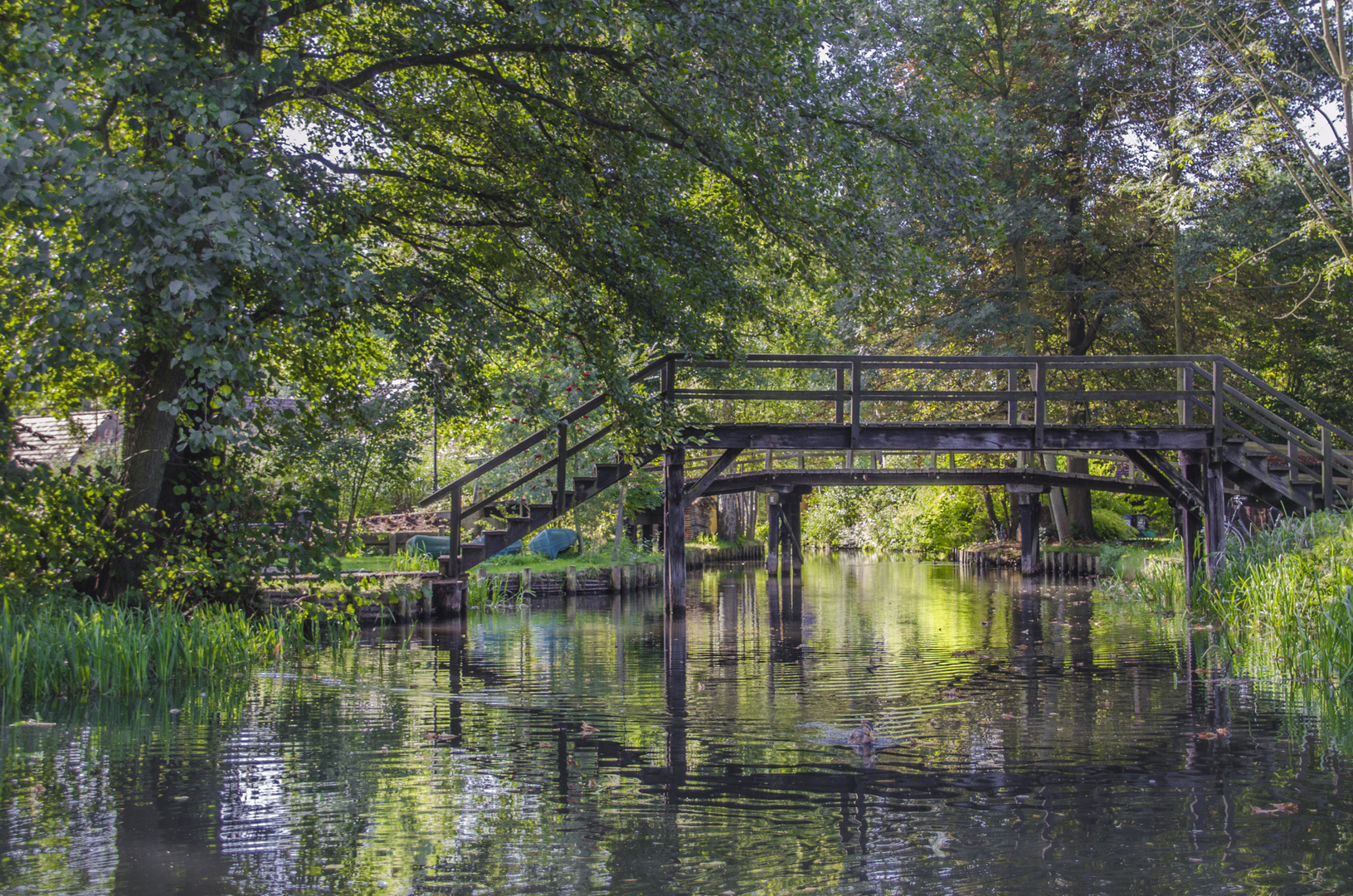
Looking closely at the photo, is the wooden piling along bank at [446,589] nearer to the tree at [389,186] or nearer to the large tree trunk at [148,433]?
the large tree trunk at [148,433]

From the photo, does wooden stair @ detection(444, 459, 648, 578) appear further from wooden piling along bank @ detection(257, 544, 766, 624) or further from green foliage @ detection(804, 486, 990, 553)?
green foliage @ detection(804, 486, 990, 553)

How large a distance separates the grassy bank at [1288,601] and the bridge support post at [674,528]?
701 cm

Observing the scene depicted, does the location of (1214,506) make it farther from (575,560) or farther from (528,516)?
(575,560)

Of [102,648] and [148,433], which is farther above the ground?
[148,433]

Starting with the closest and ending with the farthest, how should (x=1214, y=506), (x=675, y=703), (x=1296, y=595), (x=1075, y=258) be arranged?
(x=675, y=703) < (x=1296, y=595) < (x=1214, y=506) < (x=1075, y=258)

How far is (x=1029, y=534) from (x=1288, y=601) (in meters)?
16.2

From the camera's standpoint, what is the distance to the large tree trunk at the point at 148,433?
9797 mm

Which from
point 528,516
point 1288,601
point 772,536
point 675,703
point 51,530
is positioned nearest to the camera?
point 675,703

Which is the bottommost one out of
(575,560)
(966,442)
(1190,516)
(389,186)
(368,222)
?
(575,560)

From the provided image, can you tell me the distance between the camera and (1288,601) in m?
10.2

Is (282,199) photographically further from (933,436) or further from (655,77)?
(933,436)

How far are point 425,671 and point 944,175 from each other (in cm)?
729

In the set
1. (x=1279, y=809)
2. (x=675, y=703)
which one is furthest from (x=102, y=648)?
(x=1279, y=809)

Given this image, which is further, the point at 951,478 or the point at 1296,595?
the point at 951,478
